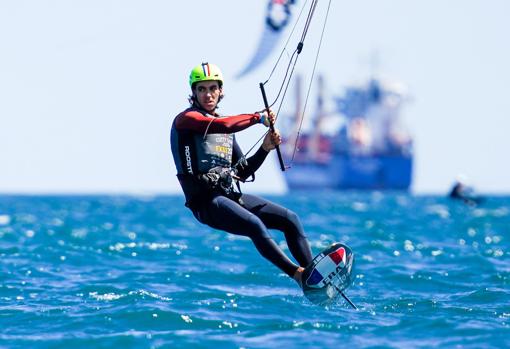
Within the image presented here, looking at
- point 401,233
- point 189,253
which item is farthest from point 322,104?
point 189,253

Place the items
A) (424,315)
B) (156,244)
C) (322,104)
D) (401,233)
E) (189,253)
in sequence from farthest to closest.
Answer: (322,104), (401,233), (156,244), (189,253), (424,315)

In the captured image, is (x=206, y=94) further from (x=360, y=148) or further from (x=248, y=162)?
(x=360, y=148)

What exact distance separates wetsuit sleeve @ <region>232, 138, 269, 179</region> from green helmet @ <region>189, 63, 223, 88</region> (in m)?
0.74

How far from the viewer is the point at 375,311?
31.0 feet

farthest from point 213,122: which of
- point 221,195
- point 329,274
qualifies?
point 329,274

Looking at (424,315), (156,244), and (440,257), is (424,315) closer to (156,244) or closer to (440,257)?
(440,257)

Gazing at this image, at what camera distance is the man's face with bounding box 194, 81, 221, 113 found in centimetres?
961

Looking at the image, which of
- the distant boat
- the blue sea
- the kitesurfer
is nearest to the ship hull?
the distant boat

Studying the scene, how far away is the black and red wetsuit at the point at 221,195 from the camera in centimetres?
930

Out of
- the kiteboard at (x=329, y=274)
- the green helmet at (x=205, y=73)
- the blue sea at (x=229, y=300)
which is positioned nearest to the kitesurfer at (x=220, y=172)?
the green helmet at (x=205, y=73)

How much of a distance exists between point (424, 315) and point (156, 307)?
2.48 metres

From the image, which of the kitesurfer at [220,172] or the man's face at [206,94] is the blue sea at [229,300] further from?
the man's face at [206,94]

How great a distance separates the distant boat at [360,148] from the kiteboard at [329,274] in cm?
11634

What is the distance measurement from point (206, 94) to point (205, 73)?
0.20 metres
